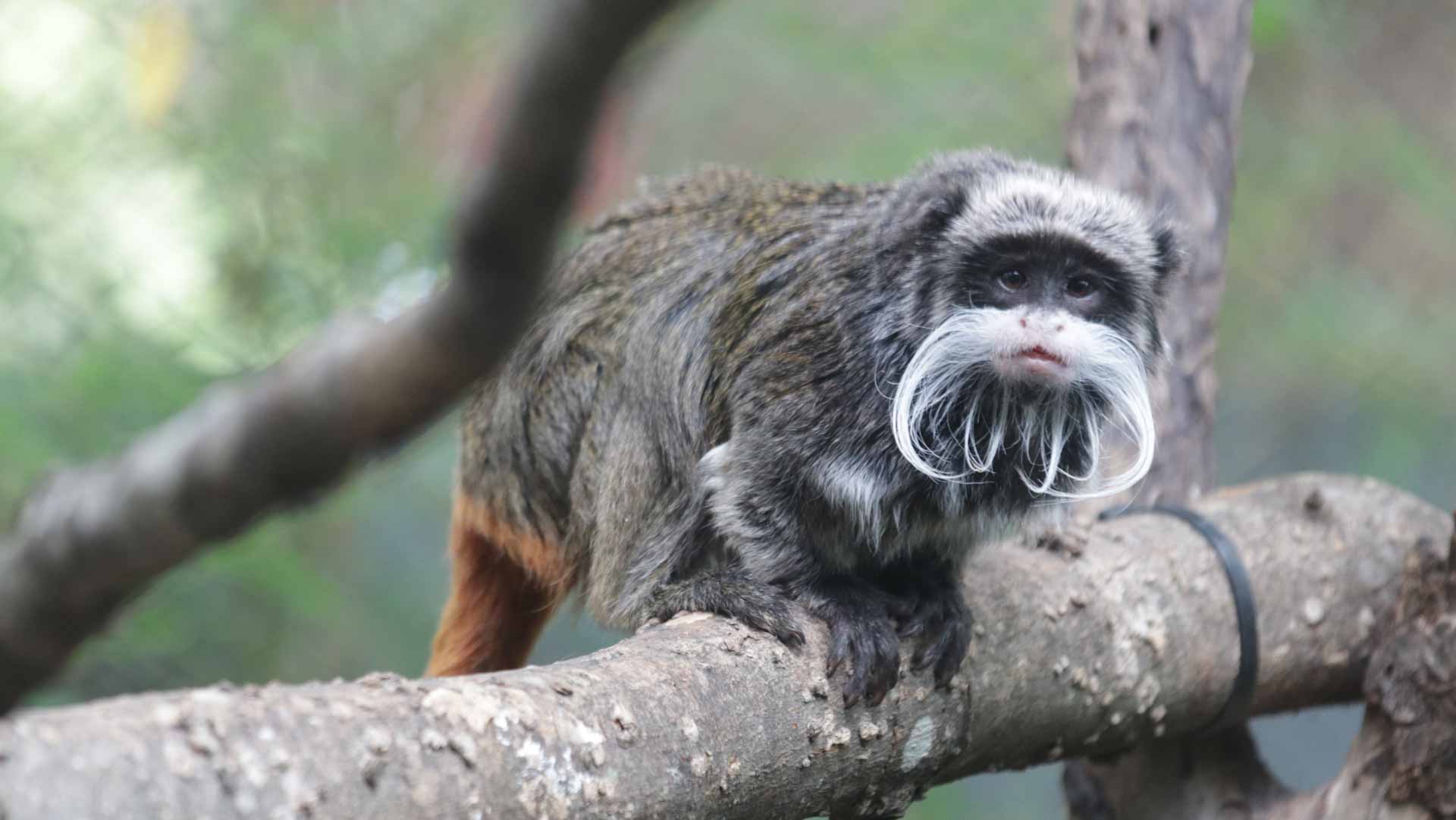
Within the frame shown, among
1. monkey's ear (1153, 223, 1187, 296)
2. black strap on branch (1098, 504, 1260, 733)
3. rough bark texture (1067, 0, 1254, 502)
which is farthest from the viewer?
rough bark texture (1067, 0, 1254, 502)

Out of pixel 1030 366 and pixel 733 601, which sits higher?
pixel 1030 366

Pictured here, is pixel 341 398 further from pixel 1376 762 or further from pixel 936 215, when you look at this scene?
pixel 1376 762

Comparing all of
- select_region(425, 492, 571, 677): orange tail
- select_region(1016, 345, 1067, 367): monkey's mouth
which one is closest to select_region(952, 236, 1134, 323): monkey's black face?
select_region(1016, 345, 1067, 367): monkey's mouth

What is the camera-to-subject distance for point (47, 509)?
2.39ft

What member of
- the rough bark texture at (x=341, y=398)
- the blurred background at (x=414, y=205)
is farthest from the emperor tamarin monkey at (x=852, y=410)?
the rough bark texture at (x=341, y=398)

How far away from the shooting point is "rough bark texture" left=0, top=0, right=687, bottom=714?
0.60 meters

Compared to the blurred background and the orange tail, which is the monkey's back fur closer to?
the orange tail

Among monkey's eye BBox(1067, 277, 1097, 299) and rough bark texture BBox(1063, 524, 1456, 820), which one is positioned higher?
monkey's eye BBox(1067, 277, 1097, 299)

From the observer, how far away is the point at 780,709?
7.04ft

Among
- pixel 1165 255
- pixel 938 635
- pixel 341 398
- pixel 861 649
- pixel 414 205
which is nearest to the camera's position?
pixel 341 398

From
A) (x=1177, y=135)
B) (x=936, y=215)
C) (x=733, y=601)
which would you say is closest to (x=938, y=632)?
(x=733, y=601)

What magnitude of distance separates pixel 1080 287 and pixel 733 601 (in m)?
0.83

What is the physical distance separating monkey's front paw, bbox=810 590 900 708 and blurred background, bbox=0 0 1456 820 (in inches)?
50.5

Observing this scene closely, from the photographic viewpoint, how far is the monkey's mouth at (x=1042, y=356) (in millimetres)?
2307
